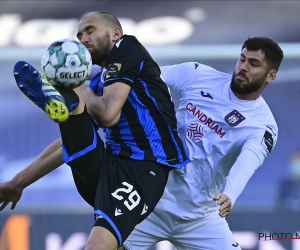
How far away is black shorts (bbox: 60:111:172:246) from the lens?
3787 millimetres

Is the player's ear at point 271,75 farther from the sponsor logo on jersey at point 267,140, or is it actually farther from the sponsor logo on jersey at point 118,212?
the sponsor logo on jersey at point 118,212

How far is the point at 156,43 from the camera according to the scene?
6.48 meters

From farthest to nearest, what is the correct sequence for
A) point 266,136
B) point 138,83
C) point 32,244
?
point 32,244, point 266,136, point 138,83

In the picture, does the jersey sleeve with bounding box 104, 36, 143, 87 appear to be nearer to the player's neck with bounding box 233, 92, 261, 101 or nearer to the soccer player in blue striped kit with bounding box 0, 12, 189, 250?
the soccer player in blue striped kit with bounding box 0, 12, 189, 250

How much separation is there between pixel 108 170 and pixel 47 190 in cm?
251

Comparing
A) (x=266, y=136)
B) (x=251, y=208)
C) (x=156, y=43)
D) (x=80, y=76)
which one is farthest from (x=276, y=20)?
(x=80, y=76)

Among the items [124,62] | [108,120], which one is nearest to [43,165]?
[108,120]

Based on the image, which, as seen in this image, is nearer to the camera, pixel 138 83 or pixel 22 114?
pixel 138 83

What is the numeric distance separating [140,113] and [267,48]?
1127 millimetres

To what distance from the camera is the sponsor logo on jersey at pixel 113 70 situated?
3.98m

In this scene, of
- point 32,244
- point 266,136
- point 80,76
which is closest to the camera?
point 80,76

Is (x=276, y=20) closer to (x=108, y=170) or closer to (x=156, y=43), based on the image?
(x=156, y=43)

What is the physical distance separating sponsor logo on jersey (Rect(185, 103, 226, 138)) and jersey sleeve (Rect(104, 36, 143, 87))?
697 mm

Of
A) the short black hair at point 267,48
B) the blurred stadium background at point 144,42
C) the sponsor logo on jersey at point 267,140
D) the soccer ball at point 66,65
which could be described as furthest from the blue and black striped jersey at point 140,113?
the blurred stadium background at point 144,42
